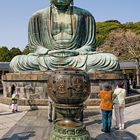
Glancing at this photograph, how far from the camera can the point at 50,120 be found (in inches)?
337

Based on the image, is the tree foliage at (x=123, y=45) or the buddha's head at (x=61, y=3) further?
the tree foliage at (x=123, y=45)

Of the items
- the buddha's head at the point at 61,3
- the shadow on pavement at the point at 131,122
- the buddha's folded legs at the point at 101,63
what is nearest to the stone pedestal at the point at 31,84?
the buddha's folded legs at the point at 101,63

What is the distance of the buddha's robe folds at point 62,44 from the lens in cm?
1261

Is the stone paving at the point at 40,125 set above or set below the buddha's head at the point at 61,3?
below

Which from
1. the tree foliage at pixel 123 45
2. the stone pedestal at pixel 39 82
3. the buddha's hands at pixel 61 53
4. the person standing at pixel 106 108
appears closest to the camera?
the person standing at pixel 106 108

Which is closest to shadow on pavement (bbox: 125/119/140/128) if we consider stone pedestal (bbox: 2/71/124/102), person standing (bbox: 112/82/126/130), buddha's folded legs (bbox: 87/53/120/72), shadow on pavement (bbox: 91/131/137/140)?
person standing (bbox: 112/82/126/130)

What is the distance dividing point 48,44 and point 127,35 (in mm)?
21139

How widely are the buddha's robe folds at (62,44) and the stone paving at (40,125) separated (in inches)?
91.2

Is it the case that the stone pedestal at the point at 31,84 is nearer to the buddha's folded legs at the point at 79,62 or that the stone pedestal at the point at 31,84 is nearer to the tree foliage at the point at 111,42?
the buddha's folded legs at the point at 79,62

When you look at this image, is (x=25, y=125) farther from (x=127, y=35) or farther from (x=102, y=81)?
(x=127, y=35)

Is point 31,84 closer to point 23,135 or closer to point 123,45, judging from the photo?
point 23,135

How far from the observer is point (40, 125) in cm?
812

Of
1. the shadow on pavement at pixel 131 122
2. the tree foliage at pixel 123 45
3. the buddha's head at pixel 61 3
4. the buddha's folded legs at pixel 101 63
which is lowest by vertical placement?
the shadow on pavement at pixel 131 122

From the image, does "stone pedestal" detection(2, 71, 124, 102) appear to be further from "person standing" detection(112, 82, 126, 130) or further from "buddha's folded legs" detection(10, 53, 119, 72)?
"person standing" detection(112, 82, 126, 130)
